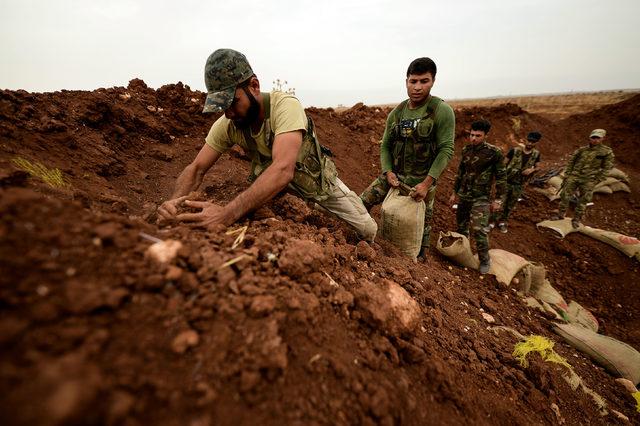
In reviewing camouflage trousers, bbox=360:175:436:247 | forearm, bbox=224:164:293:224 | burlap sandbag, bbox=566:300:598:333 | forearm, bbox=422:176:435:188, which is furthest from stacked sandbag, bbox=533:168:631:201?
forearm, bbox=224:164:293:224

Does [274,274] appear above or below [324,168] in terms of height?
below

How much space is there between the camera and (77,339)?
69 centimetres

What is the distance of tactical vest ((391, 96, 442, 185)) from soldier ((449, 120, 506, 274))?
52.7 inches

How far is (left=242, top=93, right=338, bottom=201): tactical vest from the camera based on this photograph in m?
2.29

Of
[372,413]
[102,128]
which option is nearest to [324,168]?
[372,413]

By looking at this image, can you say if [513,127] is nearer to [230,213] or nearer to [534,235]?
[534,235]

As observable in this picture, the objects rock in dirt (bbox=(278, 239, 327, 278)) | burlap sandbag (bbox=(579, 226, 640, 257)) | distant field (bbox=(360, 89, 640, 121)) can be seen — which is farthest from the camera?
distant field (bbox=(360, 89, 640, 121))

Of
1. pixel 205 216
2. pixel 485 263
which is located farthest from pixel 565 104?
pixel 205 216

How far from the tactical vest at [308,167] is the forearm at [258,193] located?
19.1 inches

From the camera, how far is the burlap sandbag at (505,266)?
3689 mm

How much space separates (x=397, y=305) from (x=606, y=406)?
76.8 inches

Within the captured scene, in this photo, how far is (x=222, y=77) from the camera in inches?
73.8

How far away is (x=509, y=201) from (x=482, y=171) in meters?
2.50

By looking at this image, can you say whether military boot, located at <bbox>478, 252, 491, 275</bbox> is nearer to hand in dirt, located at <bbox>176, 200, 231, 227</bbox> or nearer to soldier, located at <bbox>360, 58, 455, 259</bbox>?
soldier, located at <bbox>360, 58, 455, 259</bbox>
